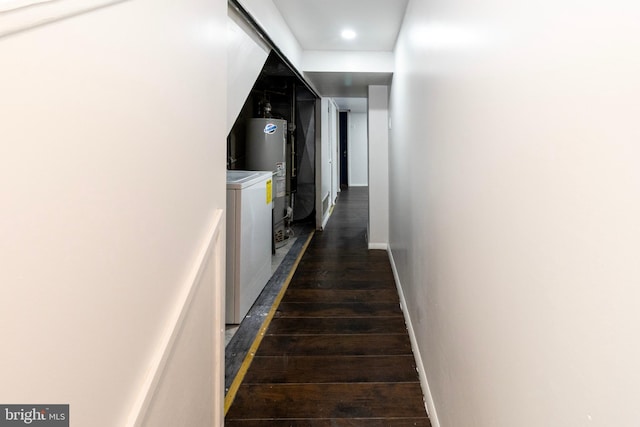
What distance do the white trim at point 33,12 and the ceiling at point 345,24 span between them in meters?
2.21

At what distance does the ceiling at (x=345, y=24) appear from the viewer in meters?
2.56

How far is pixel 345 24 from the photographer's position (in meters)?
2.94

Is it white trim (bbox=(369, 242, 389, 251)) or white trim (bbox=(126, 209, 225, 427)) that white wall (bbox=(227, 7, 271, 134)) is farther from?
white trim (bbox=(369, 242, 389, 251))

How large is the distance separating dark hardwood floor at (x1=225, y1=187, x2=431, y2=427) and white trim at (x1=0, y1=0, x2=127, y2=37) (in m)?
1.58

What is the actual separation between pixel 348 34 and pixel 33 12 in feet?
9.85

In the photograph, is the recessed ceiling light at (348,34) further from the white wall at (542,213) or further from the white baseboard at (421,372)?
the white baseboard at (421,372)

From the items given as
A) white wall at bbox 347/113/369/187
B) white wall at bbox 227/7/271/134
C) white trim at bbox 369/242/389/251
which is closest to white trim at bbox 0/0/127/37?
white wall at bbox 227/7/271/134

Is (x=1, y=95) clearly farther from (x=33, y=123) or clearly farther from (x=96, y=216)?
(x=96, y=216)

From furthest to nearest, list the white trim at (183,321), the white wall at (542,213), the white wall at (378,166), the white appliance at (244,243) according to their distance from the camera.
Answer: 1. the white wall at (378,166)
2. the white appliance at (244,243)
3. the white trim at (183,321)
4. the white wall at (542,213)

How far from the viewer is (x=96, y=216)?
710 mm

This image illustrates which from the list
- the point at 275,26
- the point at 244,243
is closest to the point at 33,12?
the point at 244,243

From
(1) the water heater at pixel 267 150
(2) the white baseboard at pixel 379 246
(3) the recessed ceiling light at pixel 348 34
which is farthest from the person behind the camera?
(1) the water heater at pixel 267 150

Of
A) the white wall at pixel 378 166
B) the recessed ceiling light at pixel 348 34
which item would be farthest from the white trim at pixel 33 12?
the white wall at pixel 378 166

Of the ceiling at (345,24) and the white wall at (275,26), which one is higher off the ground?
the ceiling at (345,24)
